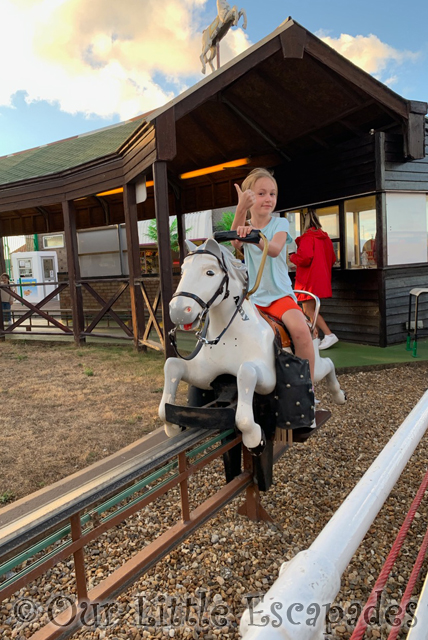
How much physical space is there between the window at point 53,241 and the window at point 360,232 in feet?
69.5

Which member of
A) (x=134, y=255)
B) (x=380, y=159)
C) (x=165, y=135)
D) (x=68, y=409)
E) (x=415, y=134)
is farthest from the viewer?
(x=134, y=255)

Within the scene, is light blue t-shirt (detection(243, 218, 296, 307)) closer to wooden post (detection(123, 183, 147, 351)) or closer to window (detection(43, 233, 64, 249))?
wooden post (detection(123, 183, 147, 351))

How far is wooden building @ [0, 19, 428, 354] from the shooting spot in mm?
5738

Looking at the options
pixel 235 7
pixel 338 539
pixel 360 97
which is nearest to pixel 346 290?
pixel 360 97

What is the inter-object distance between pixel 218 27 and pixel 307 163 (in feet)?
10.3

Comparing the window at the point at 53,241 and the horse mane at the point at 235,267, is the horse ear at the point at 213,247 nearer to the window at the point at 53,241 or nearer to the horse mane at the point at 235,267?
the horse mane at the point at 235,267

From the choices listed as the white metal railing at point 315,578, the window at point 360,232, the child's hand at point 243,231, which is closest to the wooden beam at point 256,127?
the window at point 360,232

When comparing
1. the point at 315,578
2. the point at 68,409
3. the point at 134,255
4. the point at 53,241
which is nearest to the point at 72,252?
the point at 134,255

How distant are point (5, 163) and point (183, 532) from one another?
12503mm

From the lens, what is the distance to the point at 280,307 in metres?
2.57

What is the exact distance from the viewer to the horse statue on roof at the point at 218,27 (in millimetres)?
8031

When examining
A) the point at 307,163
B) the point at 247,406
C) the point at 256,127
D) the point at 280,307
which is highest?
the point at 256,127

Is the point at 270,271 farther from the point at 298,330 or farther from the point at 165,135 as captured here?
the point at 165,135

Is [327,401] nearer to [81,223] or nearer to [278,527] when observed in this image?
[278,527]
